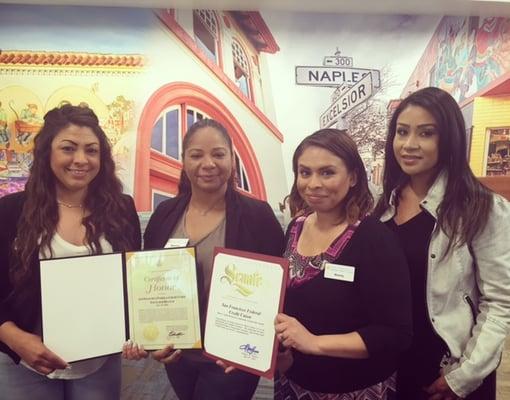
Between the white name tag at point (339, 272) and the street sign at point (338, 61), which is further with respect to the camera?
the street sign at point (338, 61)

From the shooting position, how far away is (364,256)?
114 cm

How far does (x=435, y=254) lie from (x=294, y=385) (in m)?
0.68

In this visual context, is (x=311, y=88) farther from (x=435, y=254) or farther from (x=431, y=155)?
(x=435, y=254)

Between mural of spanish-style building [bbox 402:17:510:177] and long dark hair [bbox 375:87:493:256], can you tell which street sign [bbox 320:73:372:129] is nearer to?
mural of spanish-style building [bbox 402:17:510:177]

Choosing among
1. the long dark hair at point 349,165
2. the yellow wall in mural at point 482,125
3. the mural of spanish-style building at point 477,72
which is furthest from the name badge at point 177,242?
the yellow wall in mural at point 482,125

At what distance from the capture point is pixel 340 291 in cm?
115

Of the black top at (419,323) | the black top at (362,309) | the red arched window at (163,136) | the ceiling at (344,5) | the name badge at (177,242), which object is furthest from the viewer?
→ the red arched window at (163,136)

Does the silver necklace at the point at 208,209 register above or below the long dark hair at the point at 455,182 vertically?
below

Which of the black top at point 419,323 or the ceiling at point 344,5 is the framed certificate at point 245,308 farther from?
the ceiling at point 344,5

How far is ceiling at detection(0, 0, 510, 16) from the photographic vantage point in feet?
7.29

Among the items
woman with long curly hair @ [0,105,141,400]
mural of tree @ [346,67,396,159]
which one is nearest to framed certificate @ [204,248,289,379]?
woman with long curly hair @ [0,105,141,400]

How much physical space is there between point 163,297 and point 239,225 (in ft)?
1.33

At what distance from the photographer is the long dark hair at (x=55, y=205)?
1.42m

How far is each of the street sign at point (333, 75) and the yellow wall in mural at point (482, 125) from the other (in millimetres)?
649
